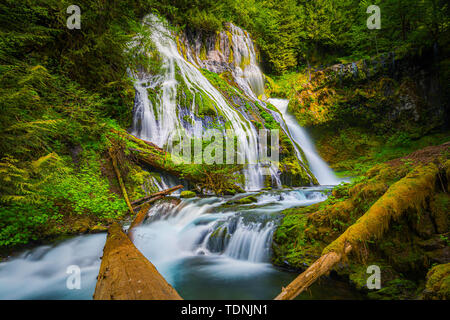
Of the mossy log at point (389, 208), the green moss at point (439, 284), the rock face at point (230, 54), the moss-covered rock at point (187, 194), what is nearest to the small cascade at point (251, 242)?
the mossy log at point (389, 208)

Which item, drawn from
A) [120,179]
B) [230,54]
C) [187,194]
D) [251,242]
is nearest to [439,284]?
[251,242]

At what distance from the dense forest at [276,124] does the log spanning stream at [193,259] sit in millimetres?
358

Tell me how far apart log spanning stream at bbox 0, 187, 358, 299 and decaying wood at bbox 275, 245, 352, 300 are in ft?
2.90

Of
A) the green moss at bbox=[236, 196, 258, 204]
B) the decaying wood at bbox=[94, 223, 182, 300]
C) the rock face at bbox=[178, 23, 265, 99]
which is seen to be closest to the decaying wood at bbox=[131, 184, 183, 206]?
the green moss at bbox=[236, 196, 258, 204]

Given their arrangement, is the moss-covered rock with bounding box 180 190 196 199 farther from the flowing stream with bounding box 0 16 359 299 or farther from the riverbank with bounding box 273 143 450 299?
the riverbank with bounding box 273 143 450 299

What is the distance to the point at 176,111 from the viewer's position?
987 cm

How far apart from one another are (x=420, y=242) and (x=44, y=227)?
270 inches

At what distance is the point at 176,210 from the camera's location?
20.1 feet

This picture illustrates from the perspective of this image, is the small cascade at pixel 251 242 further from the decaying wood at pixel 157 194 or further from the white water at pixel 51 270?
the decaying wood at pixel 157 194

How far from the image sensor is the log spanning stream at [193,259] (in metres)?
3.26

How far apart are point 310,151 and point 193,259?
37.2ft

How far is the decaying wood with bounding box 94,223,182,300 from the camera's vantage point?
148 centimetres

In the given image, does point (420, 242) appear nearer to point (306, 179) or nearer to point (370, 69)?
point (306, 179)

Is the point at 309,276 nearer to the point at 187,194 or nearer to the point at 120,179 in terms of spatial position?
the point at 187,194
